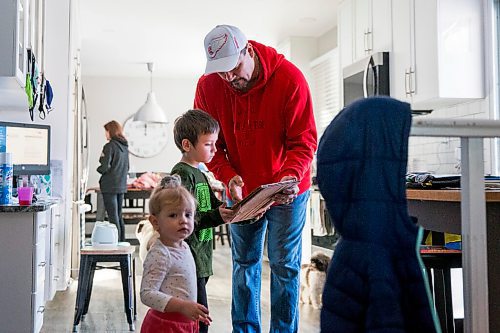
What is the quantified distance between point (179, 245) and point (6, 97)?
242cm

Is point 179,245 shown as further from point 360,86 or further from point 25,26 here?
point 360,86

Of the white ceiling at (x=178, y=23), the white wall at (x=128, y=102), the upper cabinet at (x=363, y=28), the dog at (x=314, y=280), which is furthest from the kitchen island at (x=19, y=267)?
the white wall at (x=128, y=102)

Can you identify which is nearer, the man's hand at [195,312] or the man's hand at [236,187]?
the man's hand at [195,312]

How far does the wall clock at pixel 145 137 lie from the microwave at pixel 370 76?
18.6 ft

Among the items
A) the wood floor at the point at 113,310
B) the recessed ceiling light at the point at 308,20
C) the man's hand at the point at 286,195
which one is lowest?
the wood floor at the point at 113,310

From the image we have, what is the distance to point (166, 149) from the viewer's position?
1076cm

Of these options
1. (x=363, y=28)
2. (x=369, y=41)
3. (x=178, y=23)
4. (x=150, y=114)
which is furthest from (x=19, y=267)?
(x=150, y=114)

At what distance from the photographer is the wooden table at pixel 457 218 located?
6.61 ft

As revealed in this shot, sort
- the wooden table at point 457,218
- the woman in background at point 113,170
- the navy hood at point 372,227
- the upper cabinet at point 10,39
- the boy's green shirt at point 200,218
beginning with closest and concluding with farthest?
the navy hood at point 372,227 → the wooden table at point 457,218 → the boy's green shirt at point 200,218 → the upper cabinet at point 10,39 → the woman in background at point 113,170

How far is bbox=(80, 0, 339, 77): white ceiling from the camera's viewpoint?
637 cm

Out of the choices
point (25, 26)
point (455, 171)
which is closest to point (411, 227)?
point (25, 26)

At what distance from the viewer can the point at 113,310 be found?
429 centimetres

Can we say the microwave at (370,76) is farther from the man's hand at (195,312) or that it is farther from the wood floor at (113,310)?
the man's hand at (195,312)

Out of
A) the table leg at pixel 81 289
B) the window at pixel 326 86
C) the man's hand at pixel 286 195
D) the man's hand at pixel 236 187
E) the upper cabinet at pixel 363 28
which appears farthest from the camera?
the window at pixel 326 86
